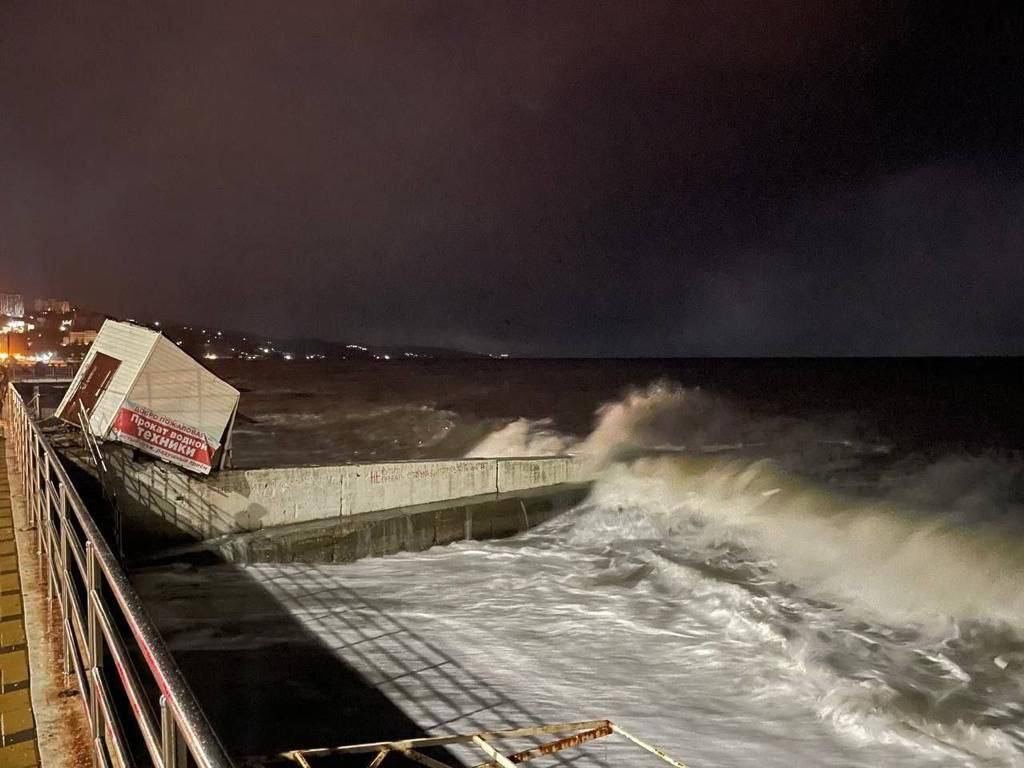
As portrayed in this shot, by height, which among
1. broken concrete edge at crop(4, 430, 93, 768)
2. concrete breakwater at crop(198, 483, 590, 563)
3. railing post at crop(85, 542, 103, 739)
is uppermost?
railing post at crop(85, 542, 103, 739)

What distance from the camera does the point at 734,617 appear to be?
12.3 metres

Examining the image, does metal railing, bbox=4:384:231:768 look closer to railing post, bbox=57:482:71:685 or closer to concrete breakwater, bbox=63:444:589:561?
railing post, bbox=57:482:71:685

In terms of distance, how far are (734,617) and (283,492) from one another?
9.92 m

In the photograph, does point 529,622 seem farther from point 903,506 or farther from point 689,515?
point 903,506

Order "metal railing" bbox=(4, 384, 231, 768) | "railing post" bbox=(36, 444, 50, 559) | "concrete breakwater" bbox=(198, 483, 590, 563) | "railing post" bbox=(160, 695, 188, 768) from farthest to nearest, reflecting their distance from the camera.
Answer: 1. "concrete breakwater" bbox=(198, 483, 590, 563)
2. "railing post" bbox=(36, 444, 50, 559)
3. "railing post" bbox=(160, 695, 188, 768)
4. "metal railing" bbox=(4, 384, 231, 768)

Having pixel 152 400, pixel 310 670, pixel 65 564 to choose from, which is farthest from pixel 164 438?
pixel 65 564

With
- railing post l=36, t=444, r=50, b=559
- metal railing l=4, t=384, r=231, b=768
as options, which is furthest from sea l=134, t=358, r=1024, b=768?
metal railing l=4, t=384, r=231, b=768

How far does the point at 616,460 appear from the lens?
2402 cm

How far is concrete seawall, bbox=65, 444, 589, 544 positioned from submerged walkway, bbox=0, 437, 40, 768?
784cm

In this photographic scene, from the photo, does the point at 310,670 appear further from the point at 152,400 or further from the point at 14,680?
the point at 152,400

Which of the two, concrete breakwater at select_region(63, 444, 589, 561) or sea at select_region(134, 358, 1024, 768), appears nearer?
sea at select_region(134, 358, 1024, 768)

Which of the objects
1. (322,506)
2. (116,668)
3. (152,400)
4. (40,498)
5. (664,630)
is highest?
(152,400)

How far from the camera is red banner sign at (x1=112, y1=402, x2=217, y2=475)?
48.4 ft

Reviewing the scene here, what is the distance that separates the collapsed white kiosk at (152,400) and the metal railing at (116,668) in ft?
31.8
